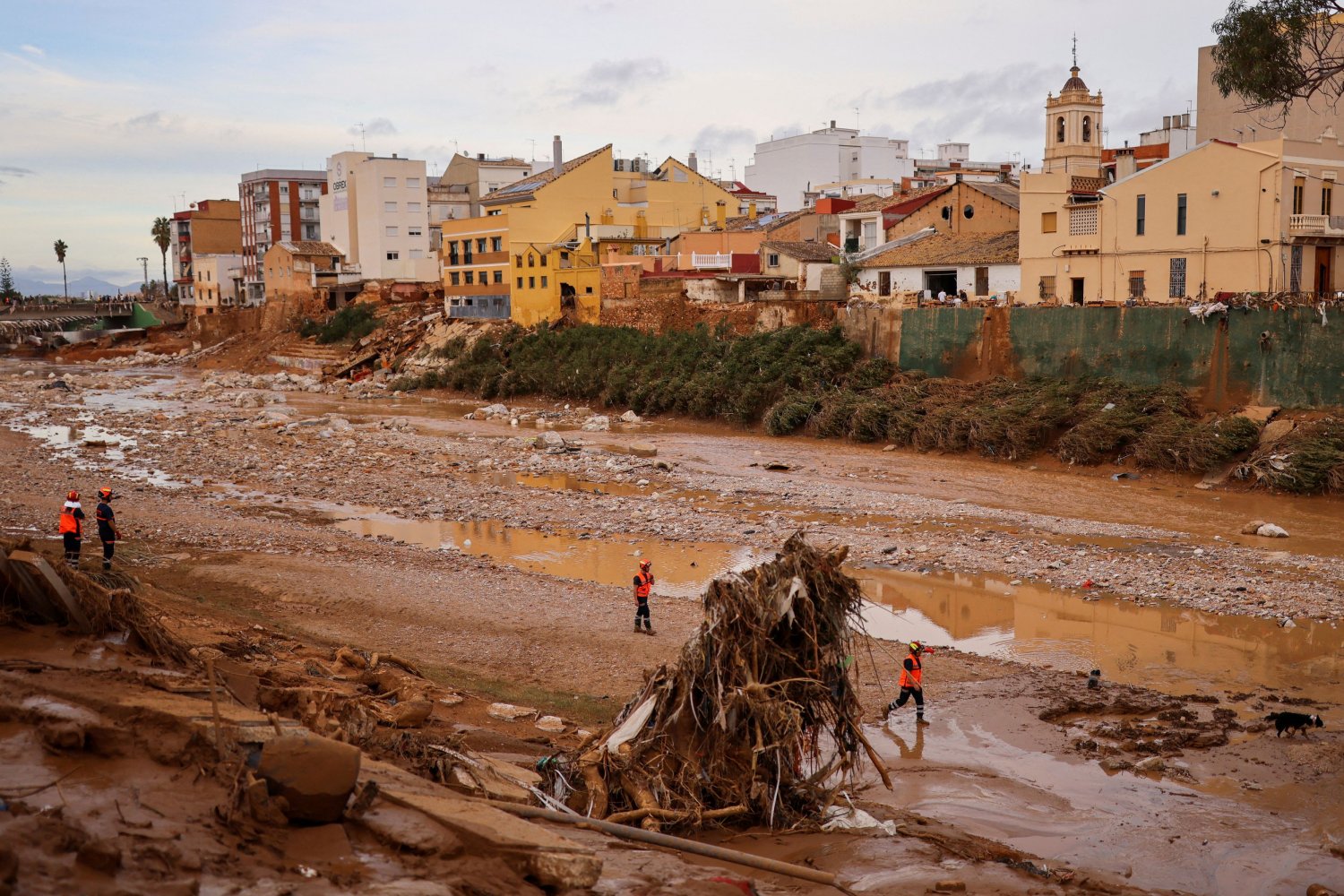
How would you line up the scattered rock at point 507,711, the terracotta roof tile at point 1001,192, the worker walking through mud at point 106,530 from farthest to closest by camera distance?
the terracotta roof tile at point 1001,192 → the worker walking through mud at point 106,530 → the scattered rock at point 507,711

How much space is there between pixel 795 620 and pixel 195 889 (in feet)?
16.4

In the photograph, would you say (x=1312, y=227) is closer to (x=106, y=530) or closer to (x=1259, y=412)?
(x=1259, y=412)

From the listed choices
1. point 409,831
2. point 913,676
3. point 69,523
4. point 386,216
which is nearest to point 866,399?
point 913,676

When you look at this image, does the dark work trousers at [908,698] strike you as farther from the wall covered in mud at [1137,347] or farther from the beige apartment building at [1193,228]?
the beige apartment building at [1193,228]

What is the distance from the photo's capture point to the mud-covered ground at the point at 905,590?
10562 mm

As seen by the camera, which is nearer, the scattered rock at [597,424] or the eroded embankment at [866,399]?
the eroded embankment at [866,399]

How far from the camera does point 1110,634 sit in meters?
17.2

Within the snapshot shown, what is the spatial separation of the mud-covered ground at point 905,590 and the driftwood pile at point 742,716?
0.44m

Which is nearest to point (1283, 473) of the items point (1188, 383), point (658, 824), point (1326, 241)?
point (1188, 383)

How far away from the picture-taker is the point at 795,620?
9344 millimetres

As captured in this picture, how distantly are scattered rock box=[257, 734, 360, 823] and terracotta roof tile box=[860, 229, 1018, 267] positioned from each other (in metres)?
36.4

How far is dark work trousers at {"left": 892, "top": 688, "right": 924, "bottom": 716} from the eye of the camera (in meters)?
13.2

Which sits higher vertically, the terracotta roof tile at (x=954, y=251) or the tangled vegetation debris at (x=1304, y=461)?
the terracotta roof tile at (x=954, y=251)

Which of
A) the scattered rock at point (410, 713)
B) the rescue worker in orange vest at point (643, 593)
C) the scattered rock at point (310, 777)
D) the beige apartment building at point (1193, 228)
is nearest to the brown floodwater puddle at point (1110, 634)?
the rescue worker in orange vest at point (643, 593)
